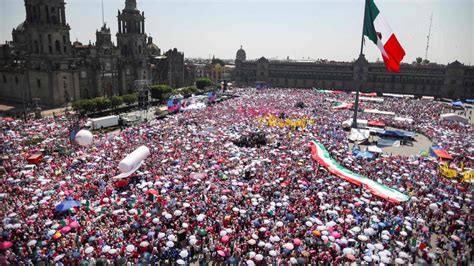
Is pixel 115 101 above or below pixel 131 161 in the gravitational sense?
above

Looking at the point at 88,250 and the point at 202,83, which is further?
the point at 202,83

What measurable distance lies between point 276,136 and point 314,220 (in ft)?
69.0

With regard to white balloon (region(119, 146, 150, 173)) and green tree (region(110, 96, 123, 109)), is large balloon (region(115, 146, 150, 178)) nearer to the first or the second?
white balloon (region(119, 146, 150, 173))

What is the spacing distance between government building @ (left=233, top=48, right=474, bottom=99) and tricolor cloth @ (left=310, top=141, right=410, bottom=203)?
6057 centimetres

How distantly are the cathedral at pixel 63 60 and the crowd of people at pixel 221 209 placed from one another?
31.8m

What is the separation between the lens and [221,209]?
20.4 meters

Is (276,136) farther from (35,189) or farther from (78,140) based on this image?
(35,189)

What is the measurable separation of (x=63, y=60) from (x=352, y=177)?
59983mm

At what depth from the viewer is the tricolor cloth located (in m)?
22.7

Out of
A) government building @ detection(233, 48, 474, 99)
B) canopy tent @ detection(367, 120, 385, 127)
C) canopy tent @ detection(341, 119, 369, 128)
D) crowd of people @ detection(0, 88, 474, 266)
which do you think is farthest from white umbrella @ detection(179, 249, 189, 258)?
government building @ detection(233, 48, 474, 99)

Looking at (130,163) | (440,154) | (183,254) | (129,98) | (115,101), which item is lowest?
(183,254)

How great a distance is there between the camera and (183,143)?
116 feet

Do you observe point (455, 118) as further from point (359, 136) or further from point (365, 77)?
point (365, 77)

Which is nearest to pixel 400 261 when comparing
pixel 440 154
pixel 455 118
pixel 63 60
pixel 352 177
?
pixel 352 177
